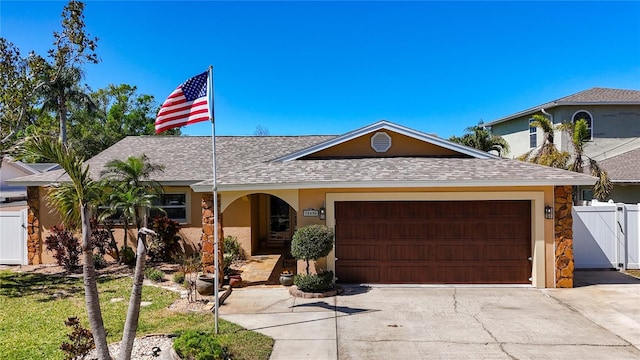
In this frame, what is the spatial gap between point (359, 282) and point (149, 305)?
5160 mm

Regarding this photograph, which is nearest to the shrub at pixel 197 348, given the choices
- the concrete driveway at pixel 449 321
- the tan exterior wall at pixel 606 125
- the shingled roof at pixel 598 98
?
the concrete driveway at pixel 449 321

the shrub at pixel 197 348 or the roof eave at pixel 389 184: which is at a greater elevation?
the roof eave at pixel 389 184

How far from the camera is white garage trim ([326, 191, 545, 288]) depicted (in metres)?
9.80

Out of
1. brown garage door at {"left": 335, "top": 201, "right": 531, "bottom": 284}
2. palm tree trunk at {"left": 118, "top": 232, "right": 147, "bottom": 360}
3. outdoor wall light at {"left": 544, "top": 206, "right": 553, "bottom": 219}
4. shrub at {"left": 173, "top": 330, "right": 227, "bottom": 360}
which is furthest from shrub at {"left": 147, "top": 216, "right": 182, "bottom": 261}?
outdoor wall light at {"left": 544, "top": 206, "right": 553, "bottom": 219}

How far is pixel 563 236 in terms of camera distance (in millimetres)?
9750

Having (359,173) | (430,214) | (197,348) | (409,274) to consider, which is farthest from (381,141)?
(197,348)

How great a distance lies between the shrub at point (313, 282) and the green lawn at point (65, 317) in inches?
87.2

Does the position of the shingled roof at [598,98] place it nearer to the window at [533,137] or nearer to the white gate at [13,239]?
the window at [533,137]

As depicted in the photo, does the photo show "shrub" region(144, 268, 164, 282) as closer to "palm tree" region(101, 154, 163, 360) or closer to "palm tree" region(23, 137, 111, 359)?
"palm tree" region(101, 154, 163, 360)

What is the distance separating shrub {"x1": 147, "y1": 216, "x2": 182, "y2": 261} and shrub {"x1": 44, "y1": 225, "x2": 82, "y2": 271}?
213cm

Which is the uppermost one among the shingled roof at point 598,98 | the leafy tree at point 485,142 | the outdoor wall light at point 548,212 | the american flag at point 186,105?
the shingled roof at point 598,98

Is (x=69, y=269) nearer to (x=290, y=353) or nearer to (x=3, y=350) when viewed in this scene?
(x=3, y=350)

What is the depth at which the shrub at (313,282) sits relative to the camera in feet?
30.1

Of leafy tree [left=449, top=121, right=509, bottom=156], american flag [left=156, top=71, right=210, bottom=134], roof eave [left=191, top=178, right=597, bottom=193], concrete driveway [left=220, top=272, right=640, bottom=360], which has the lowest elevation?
concrete driveway [left=220, top=272, right=640, bottom=360]
